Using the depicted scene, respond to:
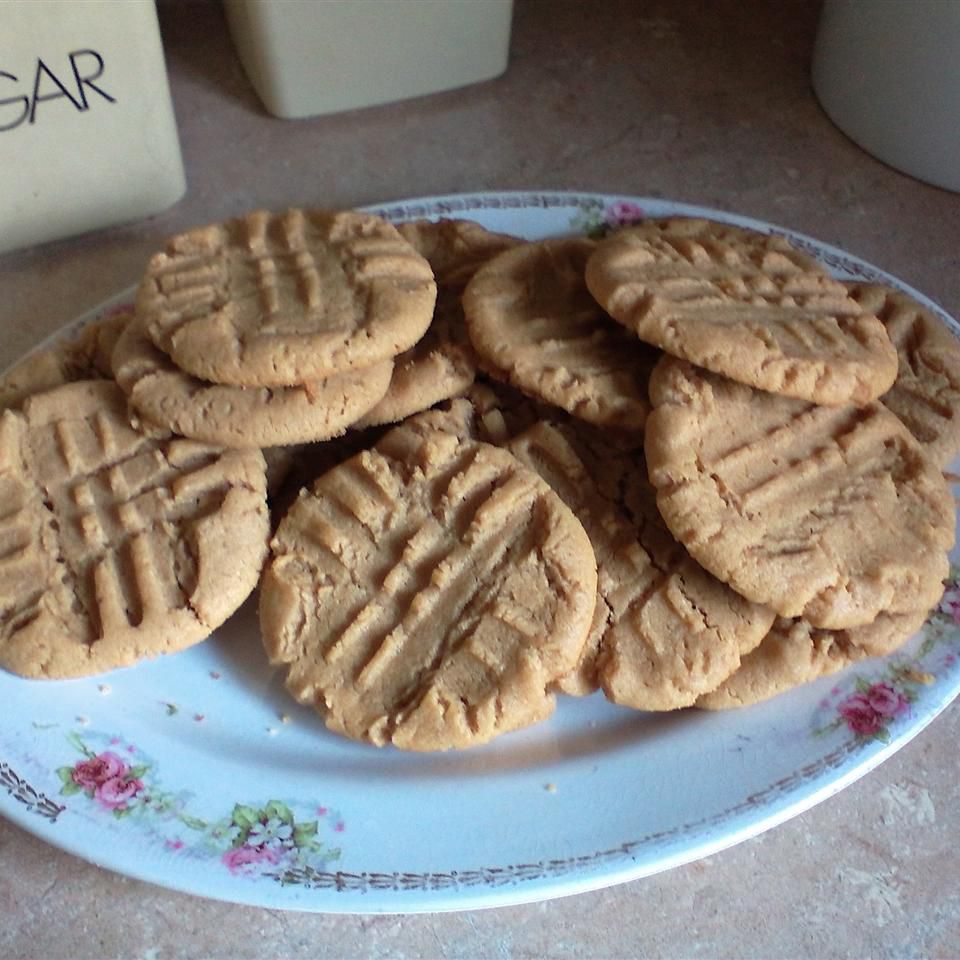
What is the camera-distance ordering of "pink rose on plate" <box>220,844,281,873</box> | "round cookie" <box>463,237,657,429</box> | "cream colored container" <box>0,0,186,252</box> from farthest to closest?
1. "cream colored container" <box>0,0,186,252</box>
2. "round cookie" <box>463,237,657,429</box>
3. "pink rose on plate" <box>220,844,281,873</box>

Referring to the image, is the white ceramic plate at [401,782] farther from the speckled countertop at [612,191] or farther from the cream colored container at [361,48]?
the cream colored container at [361,48]

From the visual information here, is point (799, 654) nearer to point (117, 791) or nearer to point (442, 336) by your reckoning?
point (442, 336)

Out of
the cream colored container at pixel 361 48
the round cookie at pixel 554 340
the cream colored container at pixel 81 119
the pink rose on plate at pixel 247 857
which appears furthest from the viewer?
the cream colored container at pixel 361 48

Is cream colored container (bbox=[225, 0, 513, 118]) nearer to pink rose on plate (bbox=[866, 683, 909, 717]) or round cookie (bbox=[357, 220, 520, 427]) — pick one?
round cookie (bbox=[357, 220, 520, 427])

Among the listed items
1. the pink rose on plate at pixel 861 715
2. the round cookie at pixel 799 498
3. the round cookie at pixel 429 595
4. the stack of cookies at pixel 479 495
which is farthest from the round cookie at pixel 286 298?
the pink rose on plate at pixel 861 715

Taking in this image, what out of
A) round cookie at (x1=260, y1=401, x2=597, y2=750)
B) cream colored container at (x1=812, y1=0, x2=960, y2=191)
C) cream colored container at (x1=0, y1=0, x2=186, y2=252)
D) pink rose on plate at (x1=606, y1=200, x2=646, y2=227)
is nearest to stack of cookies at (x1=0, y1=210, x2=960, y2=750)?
round cookie at (x1=260, y1=401, x2=597, y2=750)

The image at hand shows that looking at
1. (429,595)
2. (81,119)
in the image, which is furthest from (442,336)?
(81,119)
